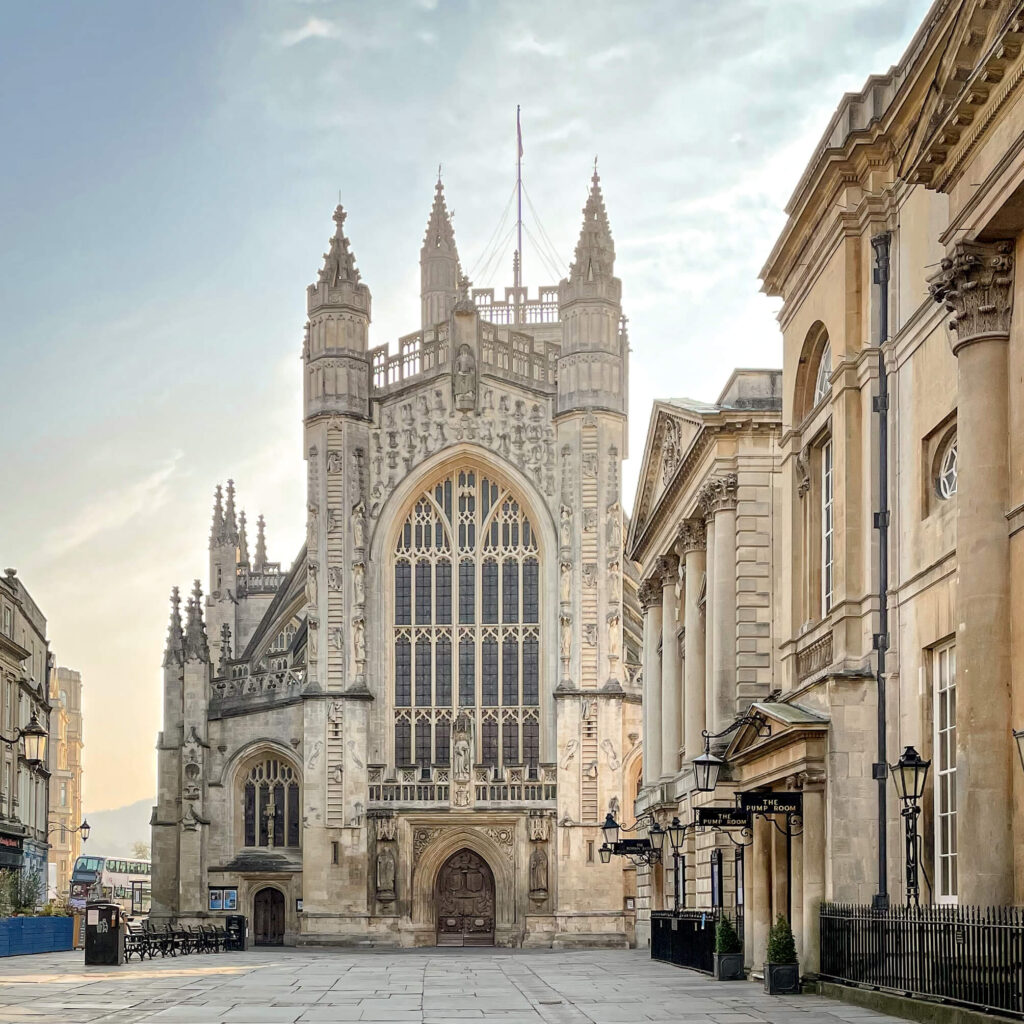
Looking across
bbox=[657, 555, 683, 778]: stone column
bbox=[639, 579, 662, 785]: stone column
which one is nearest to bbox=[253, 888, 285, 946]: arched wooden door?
bbox=[639, 579, 662, 785]: stone column

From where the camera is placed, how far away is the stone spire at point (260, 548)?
8244cm

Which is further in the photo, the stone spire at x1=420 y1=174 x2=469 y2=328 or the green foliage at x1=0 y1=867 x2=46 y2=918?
the stone spire at x1=420 y1=174 x2=469 y2=328

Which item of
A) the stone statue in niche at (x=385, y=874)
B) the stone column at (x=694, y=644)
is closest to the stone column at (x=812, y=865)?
the stone column at (x=694, y=644)

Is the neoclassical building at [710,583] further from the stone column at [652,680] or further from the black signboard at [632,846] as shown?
the stone column at [652,680]

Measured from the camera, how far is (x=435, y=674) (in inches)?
2285

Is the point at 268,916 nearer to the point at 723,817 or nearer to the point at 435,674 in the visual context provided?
the point at 435,674

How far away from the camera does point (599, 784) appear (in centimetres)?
5525

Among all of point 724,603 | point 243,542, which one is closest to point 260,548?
point 243,542

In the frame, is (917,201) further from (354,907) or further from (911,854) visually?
(354,907)

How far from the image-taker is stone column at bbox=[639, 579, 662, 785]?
45.0 metres

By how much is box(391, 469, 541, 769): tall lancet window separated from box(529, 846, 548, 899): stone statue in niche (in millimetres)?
3054

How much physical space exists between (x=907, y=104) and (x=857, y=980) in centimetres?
1051

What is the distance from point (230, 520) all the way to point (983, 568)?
5756 cm

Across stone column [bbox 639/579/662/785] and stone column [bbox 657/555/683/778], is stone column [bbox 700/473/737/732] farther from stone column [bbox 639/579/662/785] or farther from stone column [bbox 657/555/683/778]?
stone column [bbox 639/579/662/785]
